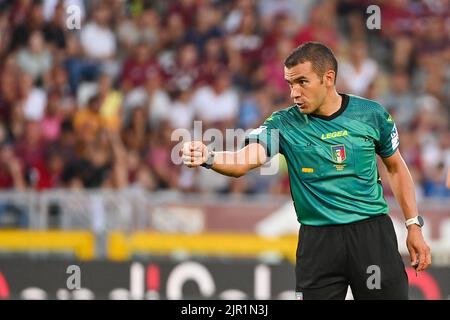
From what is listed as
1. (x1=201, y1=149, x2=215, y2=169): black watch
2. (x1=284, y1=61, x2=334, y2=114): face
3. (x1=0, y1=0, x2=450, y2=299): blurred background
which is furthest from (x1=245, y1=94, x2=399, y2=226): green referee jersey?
(x1=0, y1=0, x2=450, y2=299): blurred background

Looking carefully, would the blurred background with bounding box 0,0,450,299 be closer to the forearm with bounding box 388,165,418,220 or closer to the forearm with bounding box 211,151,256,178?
the forearm with bounding box 388,165,418,220

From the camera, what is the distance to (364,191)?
633cm

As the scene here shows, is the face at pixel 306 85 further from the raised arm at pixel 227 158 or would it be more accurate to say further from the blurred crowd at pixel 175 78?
the blurred crowd at pixel 175 78

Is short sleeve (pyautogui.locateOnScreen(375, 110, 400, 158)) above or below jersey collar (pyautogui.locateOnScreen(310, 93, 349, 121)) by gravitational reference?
below

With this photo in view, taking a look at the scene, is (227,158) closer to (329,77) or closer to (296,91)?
(296,91)

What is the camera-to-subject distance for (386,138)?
253 inches

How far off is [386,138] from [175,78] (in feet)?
26.9

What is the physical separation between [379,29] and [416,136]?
213 cm

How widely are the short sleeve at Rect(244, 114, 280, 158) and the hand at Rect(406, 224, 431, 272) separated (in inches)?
37.9

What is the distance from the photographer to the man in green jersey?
626cm

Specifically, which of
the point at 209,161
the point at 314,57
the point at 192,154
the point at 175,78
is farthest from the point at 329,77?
the point at 175,78

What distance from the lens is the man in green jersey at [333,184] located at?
6258 mm

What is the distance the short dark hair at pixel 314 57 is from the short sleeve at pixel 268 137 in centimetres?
39
